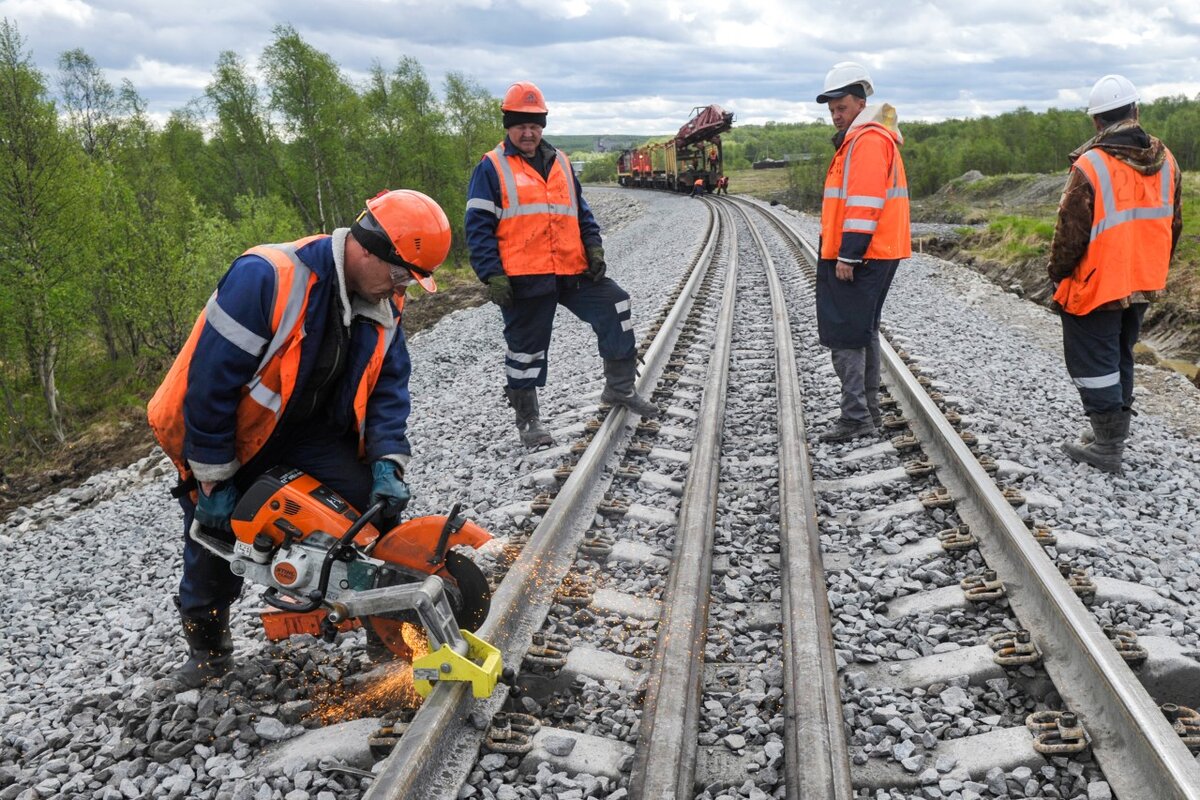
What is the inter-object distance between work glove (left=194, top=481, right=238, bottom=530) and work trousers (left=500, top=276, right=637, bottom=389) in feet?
8.50

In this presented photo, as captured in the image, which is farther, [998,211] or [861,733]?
[998,211]

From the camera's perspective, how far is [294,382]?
272 cm

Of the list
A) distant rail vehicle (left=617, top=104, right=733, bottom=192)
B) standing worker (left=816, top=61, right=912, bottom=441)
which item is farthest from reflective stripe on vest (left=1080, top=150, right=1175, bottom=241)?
distant rail vehicle (left=617, top=104, right=733, bottom=192)

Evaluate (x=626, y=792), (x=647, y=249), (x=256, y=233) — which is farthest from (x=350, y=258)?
(x=256, y=233)

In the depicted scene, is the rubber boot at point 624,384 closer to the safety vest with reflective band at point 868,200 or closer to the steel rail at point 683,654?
the steel rail at point 683,654

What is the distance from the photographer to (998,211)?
107 feet

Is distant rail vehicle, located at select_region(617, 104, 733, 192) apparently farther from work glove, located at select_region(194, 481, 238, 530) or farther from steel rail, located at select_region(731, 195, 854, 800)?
work glove, located at select_region(194, 481, 238, 530)

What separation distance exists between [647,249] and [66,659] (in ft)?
49.3

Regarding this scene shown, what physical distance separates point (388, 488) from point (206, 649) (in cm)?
95

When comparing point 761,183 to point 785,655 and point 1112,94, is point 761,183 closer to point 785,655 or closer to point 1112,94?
point 1112,94

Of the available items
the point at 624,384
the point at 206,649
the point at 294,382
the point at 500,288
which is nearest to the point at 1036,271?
the point at 624,384

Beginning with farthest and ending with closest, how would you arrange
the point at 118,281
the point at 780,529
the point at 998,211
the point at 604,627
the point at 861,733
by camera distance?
the point at 998,211, the point at 118,281, the point at 780,529, the point at 604,627, the point at 861,733

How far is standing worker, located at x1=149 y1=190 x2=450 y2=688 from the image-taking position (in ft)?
8.48

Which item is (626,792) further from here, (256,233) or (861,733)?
(256,233)
